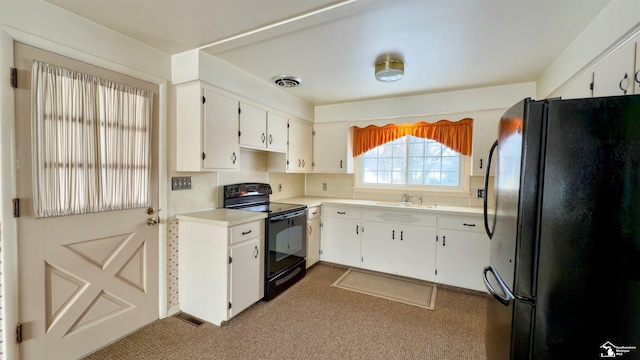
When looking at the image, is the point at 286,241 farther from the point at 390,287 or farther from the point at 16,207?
the point at 16,207

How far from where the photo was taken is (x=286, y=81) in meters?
2.94

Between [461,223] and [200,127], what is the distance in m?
2.89

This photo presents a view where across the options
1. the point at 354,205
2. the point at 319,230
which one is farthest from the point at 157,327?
the point at 354,205

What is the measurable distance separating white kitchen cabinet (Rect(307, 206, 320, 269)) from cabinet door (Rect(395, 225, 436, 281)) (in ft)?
3.52

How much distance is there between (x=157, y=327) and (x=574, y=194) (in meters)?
2.93

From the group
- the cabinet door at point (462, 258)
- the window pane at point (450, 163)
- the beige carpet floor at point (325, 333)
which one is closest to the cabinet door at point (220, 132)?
the beige carpet floor at point (325, 333)

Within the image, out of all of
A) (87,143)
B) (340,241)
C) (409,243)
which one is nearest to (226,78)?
(87,143)

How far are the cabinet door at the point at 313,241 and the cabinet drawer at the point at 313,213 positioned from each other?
5 cm

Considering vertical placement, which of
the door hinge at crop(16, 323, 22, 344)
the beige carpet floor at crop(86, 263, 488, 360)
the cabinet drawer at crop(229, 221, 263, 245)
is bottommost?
the beige carpet floor at crop(86, 263, 488, 360)

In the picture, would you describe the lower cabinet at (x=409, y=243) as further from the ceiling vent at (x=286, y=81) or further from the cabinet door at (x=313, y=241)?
the ceiling vent at (x=286, y=81)

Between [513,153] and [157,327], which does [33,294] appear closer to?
[157,327]

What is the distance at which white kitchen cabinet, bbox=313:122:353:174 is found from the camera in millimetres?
3910

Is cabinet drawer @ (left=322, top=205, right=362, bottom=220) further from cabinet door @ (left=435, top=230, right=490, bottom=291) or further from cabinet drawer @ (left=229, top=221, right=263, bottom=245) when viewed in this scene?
cabinet drawer @ (left=229, top=221, right=263, bottom=245)

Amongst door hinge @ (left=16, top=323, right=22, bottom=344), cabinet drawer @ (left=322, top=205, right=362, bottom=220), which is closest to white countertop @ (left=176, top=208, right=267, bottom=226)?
door hinge @ (left=16, top=323, right=22, bottom=344)
